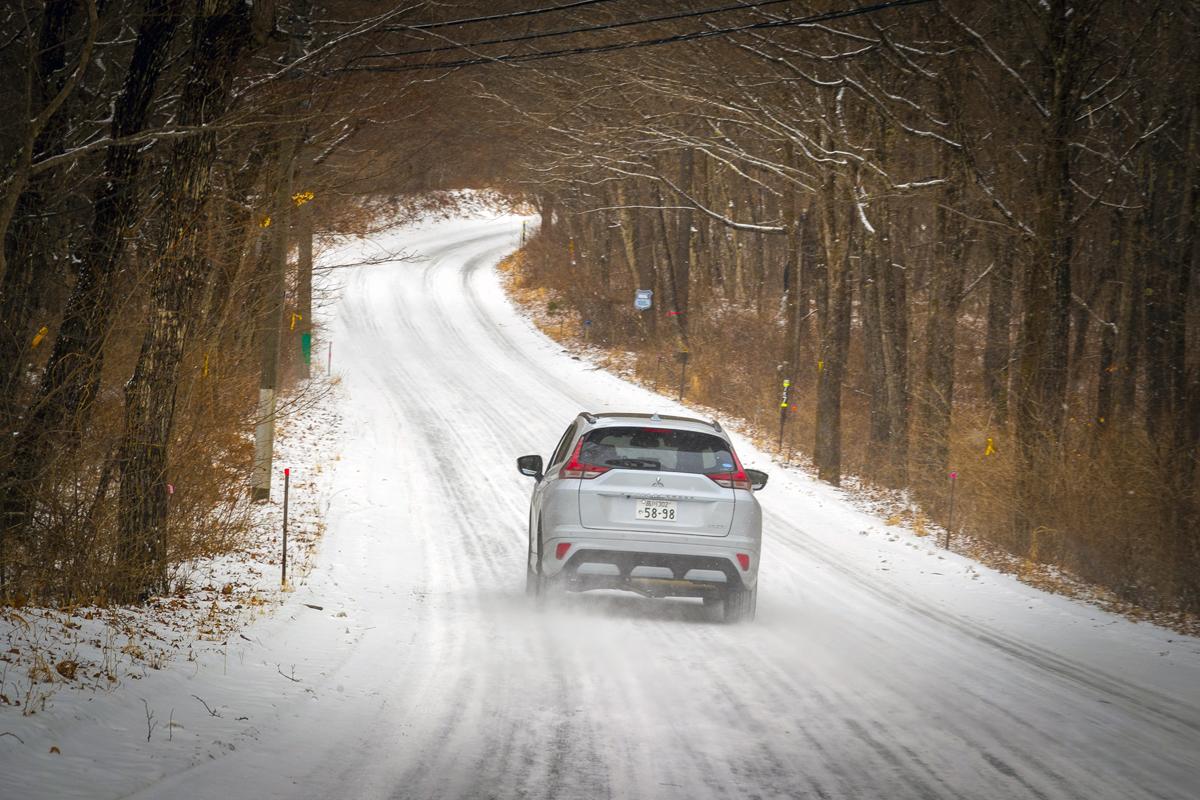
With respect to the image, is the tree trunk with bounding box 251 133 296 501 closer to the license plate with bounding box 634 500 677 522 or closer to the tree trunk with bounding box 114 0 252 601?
the tree trunk with bounding box 114 0 252 601

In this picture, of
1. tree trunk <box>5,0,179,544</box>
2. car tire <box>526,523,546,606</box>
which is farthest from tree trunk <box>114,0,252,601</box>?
car tire <box>526,523,546,606</box>

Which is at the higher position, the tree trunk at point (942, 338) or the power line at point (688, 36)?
the power line at point (688, 36)

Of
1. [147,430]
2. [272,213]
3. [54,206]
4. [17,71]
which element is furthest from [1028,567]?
[17,71]

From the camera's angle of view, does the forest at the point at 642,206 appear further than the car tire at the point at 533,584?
No

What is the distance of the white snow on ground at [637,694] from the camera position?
5797 millimetres

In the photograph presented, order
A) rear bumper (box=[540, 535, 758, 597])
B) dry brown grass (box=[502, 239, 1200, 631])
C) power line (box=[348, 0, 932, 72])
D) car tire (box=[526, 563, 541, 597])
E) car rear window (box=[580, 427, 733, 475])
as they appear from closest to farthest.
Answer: rear bumper (box=[540, 535, 758, 597]) < car rear window (box=[580, 427, 733, 475]) < car tire (box=[526, 563, 541, 597]) < dry brown grass (box=[502, 239, 1200, 631]) < power line (box=[348, 0, 932, 72])

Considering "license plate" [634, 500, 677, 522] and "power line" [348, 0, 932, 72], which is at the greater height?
"power line" [348, 0, 932, 72]

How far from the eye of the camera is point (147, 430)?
958 centimetres

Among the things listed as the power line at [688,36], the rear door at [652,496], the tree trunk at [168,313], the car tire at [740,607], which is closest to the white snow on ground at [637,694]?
the car tire at [740,607]

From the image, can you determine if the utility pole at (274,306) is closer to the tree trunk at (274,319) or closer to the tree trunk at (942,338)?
the tree trunk at (274,319)

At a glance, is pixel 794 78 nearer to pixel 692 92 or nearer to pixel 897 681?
pixel 692 92

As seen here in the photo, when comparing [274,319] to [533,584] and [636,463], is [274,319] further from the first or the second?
[636,463]

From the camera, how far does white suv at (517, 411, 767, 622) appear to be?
32.6ft

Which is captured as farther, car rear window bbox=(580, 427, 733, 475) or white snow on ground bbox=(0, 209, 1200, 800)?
car rear window bbox=(580, 427, 733, 475)
